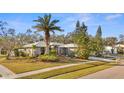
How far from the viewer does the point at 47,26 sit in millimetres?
10078

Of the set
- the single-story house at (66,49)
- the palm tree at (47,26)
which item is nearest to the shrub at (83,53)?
the single-story house at (66,49)

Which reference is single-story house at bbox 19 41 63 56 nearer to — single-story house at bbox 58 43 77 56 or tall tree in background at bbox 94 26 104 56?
single-story house at bbox 58 43 77 56

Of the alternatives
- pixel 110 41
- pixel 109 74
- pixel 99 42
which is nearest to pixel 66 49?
pixel 99 42

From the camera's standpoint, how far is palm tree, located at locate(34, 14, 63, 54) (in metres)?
9.89

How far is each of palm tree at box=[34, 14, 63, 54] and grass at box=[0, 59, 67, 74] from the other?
1.28ft

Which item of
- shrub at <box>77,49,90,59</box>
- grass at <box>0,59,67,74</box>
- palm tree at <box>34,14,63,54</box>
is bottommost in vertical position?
grass at <box>0,59,67,74</box>

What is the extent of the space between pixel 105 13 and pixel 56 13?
4.32ft

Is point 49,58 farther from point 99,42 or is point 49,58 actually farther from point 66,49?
point 99,42

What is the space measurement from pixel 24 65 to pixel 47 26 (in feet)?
4.10

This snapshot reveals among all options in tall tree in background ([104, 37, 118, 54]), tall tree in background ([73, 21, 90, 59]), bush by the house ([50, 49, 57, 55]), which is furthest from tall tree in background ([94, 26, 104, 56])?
bush by the house ([50, 49, 57, 55])

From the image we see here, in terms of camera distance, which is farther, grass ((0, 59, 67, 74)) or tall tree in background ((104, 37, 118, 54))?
tall tree in background ((104, 37, 118, 54))
